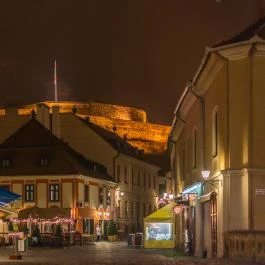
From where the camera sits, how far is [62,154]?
221ft

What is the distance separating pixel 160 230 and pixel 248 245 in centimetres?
2212

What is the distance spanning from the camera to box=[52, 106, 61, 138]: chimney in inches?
3029

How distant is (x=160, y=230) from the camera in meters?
46.8

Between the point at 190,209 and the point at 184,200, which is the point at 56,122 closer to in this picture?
the point at 184,200

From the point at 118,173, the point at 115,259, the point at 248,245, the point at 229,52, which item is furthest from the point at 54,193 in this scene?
the point at 248,245

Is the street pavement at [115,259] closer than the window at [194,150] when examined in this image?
Yes

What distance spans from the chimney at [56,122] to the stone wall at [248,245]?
2047 inches

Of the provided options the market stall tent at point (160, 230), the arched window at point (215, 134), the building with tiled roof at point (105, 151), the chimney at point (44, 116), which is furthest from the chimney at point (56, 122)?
the arched window at point (215, 134)

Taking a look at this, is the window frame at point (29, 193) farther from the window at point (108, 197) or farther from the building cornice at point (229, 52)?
the building cornice at point (229, 52)

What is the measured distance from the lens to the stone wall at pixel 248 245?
24.5 metres

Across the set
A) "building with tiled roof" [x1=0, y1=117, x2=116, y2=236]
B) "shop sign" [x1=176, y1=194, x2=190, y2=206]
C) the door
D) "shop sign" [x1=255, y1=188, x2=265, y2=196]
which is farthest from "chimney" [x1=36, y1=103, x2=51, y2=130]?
"shop sign" [x1=255, y1=188, x2=265, y2=196]

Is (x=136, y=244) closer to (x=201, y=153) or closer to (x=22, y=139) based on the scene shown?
(x=201, y=153)

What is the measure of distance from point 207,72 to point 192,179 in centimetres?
882

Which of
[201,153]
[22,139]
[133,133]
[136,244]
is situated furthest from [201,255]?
[133,133]
